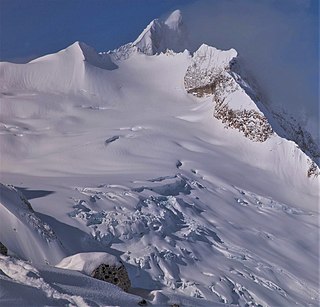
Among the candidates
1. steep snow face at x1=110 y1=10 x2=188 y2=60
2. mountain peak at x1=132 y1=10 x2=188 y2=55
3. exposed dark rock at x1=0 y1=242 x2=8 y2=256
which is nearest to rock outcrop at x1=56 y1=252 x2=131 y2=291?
exposed dark rock at x1=0 y1=242 x2=8 y2=256

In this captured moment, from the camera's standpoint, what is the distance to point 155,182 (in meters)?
14.4

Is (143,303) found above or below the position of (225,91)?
below

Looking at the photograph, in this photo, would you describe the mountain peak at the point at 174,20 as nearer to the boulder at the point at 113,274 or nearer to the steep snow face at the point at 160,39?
the steep snow face at the point at 160,39

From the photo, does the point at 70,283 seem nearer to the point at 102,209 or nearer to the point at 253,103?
the point at 102,209

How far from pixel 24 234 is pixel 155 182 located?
6.60 meters

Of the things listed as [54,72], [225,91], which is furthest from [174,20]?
[225,91]

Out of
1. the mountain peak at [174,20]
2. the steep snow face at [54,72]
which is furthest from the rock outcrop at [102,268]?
the mountain peak at [174,20]

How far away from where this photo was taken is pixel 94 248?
1045 cm

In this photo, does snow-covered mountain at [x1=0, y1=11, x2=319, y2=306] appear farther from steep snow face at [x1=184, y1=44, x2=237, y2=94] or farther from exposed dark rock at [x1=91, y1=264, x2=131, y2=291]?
exposed dark rock at [x1=91, y1=264, x2=131, y2=291]

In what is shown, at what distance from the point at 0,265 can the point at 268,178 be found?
1362 centimetres

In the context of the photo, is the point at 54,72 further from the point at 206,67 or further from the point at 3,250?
the point at 3,250

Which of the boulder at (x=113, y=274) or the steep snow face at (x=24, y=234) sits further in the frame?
the steep snow face at (x=24, y=234)

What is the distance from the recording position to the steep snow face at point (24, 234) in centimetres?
778

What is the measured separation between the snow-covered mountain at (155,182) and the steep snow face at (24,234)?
27mm
